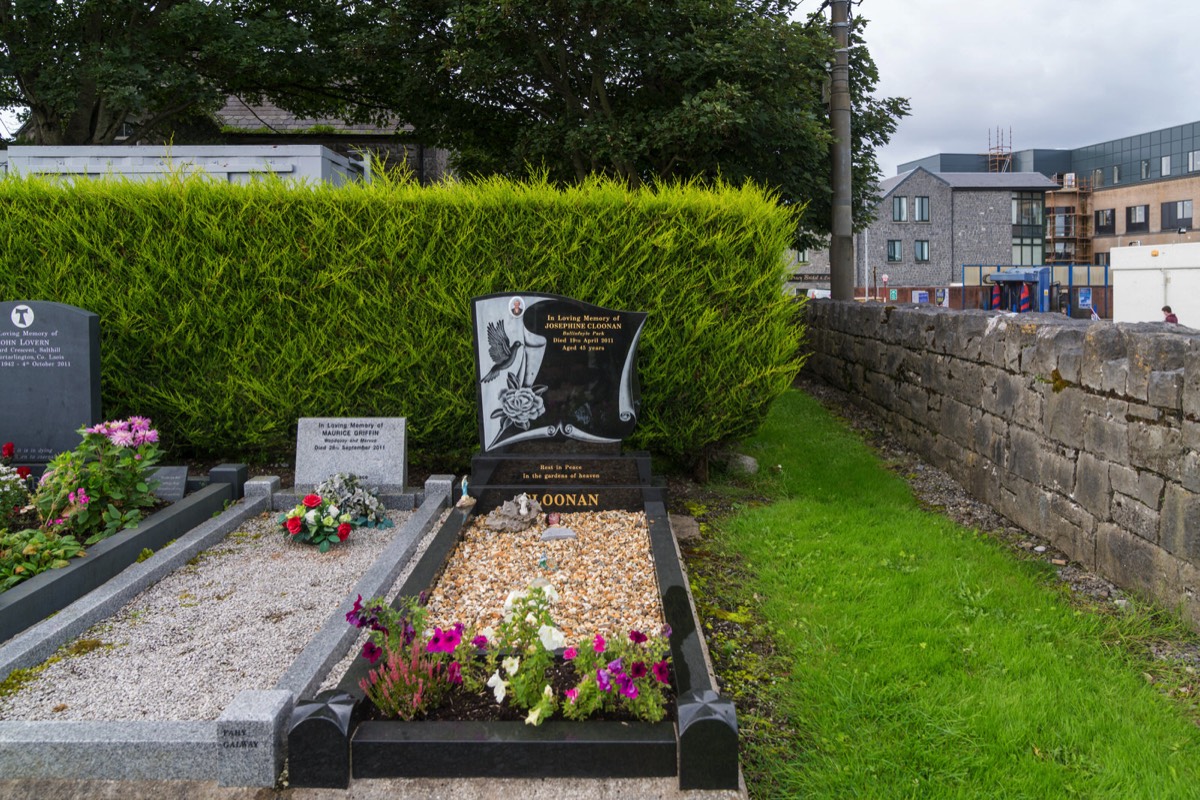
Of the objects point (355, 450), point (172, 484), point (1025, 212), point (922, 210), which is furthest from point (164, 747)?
point (1025, 212)

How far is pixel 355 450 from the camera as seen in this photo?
6719 millimetres

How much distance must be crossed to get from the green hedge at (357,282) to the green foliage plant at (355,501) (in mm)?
945

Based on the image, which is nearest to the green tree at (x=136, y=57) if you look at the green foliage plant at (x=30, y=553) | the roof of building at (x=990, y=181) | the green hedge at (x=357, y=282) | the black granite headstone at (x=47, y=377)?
the green hedge at (x=357, y=282)

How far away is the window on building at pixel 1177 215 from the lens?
53.7 m

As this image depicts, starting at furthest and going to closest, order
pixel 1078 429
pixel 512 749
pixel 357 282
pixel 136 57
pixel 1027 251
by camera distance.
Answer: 1. pixel 1027 251
2. pixel 136 57
3. pixel 357 282
4. pixel 1078 429
5. pixel 512 749

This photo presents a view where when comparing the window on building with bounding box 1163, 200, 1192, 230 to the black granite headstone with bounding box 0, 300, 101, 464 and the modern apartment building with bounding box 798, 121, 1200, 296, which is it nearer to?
the modern apartment building with bounding box 798, 121, 1200, 296

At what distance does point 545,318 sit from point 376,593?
2555mm

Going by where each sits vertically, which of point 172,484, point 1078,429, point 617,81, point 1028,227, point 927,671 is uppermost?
point 1028,227

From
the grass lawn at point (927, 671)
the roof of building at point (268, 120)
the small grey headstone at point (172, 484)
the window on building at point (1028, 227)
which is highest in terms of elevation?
the window on building at point (1028, 227)

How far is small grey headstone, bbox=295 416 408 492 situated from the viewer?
667 cm

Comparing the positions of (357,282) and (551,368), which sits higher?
(357,282)

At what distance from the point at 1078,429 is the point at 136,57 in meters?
14.0

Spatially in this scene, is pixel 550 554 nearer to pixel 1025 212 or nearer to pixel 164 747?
pixel 164 747

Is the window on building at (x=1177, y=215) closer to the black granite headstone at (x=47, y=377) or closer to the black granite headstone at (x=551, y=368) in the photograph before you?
the black granite headstone at (x=551, y=368)
